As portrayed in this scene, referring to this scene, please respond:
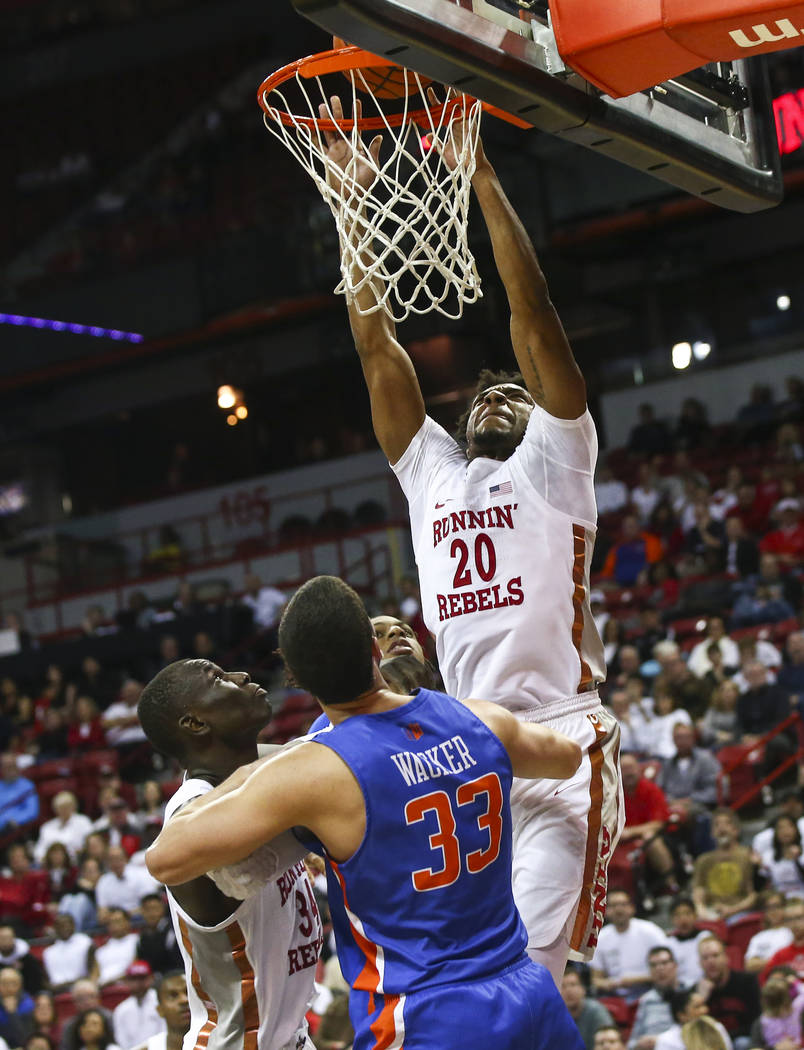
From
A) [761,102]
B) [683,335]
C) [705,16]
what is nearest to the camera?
[705,16]

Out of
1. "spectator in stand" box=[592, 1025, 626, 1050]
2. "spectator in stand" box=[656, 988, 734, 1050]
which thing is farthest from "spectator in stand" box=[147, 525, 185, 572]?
"spectator in stand" box=[592, 1025, 626, 1050]

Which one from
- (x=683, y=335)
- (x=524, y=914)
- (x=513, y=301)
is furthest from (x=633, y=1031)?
(x=683, y=335)

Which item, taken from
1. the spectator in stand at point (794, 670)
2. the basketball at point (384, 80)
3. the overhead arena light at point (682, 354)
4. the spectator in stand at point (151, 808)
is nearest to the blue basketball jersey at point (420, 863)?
the basketball at point (384, 80)

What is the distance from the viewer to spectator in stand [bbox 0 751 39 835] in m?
14.7

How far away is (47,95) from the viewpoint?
83.1ft

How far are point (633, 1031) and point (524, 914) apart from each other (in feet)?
15.6

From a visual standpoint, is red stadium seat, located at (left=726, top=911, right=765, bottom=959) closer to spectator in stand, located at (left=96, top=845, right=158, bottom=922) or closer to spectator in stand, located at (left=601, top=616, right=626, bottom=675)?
spectator in stand, located at (left=601, top=616, right=626, bottom=675)

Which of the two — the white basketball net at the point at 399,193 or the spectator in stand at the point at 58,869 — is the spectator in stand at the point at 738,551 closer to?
the spectator in stand at the point at 58,869

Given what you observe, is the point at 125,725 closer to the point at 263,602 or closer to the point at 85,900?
the point at 263,602

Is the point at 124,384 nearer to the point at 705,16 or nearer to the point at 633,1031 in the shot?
the point at 633,1031

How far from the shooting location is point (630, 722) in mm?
11391

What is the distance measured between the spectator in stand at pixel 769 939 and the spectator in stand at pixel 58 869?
671 cm

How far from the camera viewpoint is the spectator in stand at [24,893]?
507 inches

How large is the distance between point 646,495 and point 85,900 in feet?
24.8
